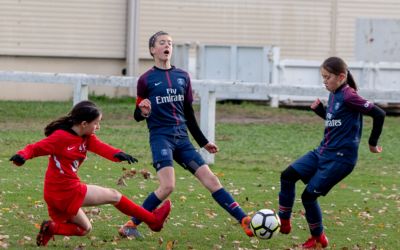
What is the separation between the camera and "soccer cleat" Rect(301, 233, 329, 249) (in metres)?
9.13

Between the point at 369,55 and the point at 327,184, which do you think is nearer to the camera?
the point at 327,184

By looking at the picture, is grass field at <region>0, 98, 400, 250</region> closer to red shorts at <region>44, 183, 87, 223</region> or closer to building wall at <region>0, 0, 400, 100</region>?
red shorts at <region>44, 183, 87, 223</region>

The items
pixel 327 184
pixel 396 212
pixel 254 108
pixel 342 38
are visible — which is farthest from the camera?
pixel 342 38

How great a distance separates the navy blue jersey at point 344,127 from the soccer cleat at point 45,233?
2.45 metres

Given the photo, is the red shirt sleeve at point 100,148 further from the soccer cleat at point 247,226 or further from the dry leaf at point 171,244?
the soccer cleat at point 247,226

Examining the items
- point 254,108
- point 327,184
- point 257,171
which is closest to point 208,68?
point 254,108

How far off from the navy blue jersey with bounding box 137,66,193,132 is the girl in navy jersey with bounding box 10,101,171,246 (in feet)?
2.75

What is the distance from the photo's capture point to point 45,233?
860 centimetres

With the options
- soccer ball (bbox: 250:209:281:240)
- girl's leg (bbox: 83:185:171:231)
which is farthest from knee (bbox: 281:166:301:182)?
girl's leg (bbox: 83:185:171:231)

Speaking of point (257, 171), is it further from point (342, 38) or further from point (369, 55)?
point (342, 38)

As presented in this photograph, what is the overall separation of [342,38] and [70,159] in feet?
72.1

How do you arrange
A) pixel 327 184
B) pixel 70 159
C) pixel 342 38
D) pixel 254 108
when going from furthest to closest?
pixel 342 38
pixel 254 108
pixel 327 184
pixel 70 159

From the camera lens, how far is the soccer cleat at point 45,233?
857cm

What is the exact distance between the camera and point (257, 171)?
14.7m
